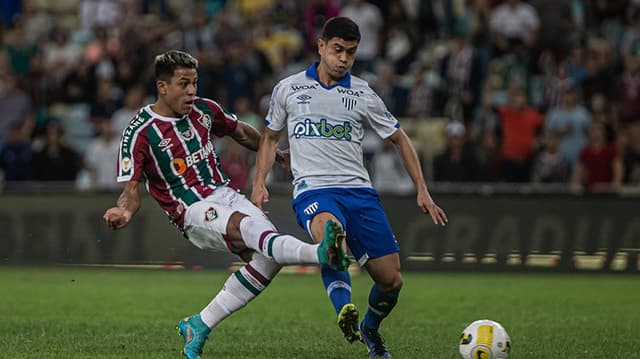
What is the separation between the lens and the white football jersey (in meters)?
9.24

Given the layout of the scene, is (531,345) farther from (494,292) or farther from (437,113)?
(437,113)

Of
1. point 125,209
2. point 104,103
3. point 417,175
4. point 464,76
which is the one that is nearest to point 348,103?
point 417,175

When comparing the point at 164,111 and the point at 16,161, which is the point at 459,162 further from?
the point at 164,111

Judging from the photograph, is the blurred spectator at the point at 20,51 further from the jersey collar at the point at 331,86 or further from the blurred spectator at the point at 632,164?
the jersey collar at the point at 331,86

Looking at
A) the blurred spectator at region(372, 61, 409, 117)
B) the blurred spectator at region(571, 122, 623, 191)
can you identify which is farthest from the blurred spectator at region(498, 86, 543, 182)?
the blurred spectator at region(372, 61, 409, 117)

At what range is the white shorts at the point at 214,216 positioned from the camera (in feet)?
28.6

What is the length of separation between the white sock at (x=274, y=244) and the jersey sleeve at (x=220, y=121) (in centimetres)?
110

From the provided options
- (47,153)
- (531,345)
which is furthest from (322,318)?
(47,153)

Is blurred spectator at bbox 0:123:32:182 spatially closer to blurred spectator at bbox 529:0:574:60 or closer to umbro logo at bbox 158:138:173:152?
blurred spectator at bbox 529:0:574:60

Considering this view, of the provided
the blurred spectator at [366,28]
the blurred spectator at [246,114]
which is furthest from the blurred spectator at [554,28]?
the blurred spectator at [246,114]

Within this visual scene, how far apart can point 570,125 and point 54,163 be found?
26.6 ft

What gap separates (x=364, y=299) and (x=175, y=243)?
4.25m

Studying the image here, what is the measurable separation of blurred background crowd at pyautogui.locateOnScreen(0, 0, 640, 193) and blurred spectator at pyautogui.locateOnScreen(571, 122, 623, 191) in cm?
2

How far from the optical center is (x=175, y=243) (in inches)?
699
